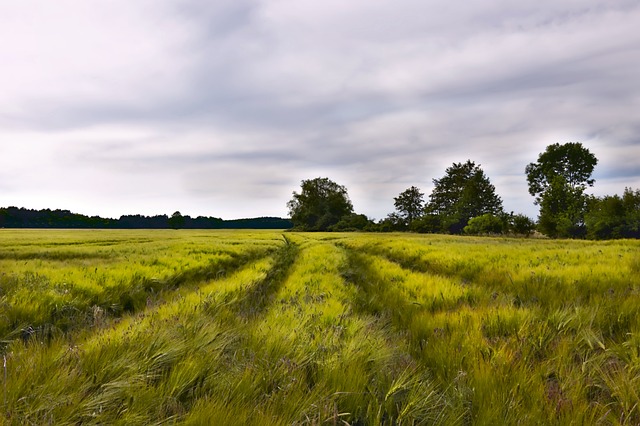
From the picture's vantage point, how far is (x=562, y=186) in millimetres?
53875

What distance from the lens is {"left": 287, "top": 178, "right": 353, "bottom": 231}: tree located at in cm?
9688

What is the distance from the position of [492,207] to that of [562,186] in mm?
30944

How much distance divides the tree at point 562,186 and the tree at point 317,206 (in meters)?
53.3

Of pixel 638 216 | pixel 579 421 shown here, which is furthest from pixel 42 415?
pixel 638 216

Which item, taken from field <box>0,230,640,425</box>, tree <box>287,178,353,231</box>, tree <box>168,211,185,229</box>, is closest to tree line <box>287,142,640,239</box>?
tree <box>287,178,353,231</box>

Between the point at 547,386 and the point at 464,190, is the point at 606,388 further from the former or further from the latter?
the point at 464,190

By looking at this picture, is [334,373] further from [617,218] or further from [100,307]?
[617,218]

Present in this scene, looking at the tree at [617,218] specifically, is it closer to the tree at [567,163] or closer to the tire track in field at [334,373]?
the tree at [567,163]

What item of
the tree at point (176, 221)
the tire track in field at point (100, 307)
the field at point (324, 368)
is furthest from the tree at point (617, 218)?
the tree at point (176, 221)

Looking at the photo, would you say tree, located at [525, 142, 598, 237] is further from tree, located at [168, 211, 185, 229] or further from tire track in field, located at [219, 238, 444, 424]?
tree, located at [168, 211, 185, 229]

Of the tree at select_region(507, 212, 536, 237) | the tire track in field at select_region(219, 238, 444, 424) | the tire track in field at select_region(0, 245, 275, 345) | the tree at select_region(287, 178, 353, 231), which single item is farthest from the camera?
the tree at select_region(287, 178, 353, 231)

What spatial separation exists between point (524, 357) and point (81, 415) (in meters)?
3.50

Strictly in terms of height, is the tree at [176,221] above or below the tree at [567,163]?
below

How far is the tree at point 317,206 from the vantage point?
9688cm
